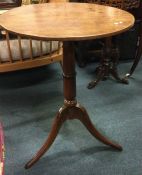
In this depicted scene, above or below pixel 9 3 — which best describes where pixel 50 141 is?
below

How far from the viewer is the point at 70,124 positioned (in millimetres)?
1765

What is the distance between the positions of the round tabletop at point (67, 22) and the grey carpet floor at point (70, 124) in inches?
29.7

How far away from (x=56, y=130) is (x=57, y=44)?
0.78 meters

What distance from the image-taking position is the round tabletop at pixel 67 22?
41.3 inches

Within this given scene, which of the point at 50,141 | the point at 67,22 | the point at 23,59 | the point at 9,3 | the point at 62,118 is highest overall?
the point at 67,22

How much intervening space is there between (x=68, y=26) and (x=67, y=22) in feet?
0.25

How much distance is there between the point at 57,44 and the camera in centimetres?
199

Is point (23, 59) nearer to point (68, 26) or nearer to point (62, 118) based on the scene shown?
point (62, 118)

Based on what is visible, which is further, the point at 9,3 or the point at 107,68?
the point at 9,3

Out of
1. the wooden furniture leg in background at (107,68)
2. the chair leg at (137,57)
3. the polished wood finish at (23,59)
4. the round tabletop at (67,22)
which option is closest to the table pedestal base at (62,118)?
the round tabletop at (67,22)

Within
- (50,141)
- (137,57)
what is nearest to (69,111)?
(50,141)

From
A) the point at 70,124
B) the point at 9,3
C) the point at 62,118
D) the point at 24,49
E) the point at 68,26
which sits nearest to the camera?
the point at 68,26

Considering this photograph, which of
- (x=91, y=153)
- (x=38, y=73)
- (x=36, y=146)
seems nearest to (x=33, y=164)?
(x=36, y=146)

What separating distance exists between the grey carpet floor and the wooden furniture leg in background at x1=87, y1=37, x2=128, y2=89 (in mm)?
55
